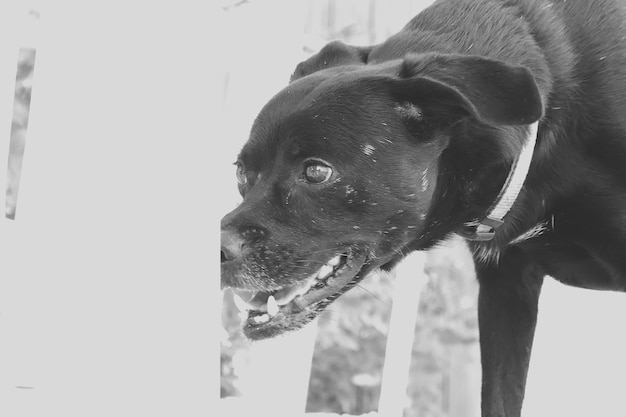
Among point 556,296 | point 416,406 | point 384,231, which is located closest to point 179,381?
point 384,231

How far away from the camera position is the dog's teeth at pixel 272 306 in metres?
1.96

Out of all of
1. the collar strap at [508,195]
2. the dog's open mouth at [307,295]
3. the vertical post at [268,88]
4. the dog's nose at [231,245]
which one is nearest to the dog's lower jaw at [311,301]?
the dog's open mouth at [307,295]

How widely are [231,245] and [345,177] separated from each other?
282 millimetres

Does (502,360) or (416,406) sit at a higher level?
(502,360)

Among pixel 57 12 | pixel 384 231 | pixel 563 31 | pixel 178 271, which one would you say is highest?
pixel 563 31

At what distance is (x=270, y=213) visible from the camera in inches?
73.4

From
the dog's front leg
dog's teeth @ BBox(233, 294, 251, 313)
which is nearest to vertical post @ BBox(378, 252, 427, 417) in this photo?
the dog's front leg

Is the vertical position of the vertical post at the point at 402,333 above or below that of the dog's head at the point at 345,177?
below

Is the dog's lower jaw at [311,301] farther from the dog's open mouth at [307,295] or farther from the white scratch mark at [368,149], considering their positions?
the white scratch mark at [368,149]

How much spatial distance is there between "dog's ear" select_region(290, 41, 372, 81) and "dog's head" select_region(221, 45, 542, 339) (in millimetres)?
212

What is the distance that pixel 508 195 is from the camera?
6.43 feet

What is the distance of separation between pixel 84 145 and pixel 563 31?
4.11ft

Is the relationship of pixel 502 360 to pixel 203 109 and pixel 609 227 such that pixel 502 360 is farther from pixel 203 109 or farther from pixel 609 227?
pixel 203 109

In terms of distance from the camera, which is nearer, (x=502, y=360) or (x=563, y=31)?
(x=563, y=31)
